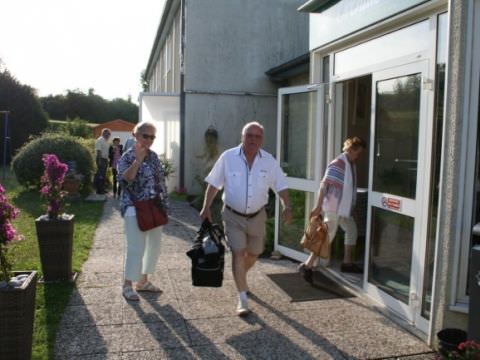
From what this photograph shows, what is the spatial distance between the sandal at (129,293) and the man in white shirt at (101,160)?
8.36 meters

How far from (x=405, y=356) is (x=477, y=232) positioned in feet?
3.80

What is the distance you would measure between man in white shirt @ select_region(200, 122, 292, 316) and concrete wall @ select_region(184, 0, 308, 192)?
8170 mm

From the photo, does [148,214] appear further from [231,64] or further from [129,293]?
[231,64]

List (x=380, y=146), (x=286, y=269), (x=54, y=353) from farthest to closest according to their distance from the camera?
1. (x=286, y=269)
2. (x=380, y=146)
3. (x=54, y=353)

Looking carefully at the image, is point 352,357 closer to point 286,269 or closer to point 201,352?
point 201,352

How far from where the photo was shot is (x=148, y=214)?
4754 mm

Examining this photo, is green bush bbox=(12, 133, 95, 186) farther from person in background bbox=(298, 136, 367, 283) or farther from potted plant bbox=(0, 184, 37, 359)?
potted plant bbox=(0, 184, 37, 359)

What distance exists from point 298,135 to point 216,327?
10.6 ft

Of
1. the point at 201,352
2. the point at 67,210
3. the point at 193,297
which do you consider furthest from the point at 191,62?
the point at 201,352

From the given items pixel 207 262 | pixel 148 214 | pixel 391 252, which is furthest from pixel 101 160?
pixel 391 252

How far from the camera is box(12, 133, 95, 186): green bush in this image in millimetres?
12648

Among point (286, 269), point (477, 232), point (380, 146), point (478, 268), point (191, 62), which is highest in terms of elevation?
point (191, 62)

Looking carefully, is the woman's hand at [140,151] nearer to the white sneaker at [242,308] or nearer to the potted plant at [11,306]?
the potted plant at [11,306]

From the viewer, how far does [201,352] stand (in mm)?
3729
